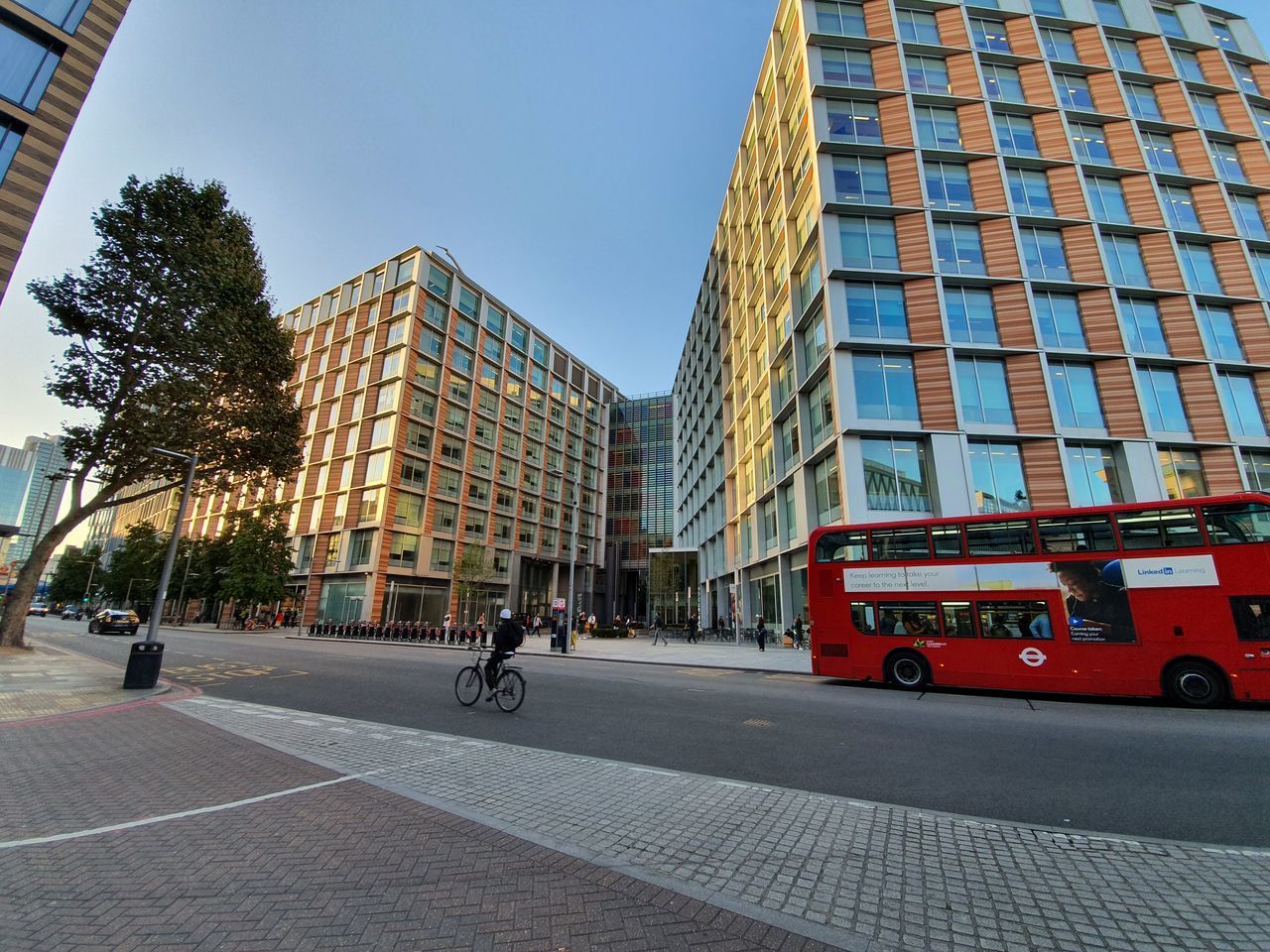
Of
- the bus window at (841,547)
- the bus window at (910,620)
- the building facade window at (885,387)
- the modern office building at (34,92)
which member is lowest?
the bus window at (910,620)

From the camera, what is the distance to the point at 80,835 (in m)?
4.11

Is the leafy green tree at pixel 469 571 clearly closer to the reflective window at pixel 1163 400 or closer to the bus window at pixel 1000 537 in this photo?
the bus window at pixel 1000 537

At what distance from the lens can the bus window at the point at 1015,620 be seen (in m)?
11.7

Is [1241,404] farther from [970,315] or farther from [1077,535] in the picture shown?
[1077,535]

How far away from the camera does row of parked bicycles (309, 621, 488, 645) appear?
34219 millimetres

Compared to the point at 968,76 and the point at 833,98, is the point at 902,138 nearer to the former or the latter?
the point at 833,98

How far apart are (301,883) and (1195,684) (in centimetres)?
1536

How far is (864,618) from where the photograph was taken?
13.6 metres

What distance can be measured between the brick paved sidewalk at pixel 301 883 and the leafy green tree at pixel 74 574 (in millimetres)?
94207

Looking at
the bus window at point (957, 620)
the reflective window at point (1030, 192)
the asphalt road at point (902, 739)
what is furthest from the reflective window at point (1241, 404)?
the bus window at point (957, 620)

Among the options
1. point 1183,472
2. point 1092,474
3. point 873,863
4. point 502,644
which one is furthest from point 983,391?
point 873,863

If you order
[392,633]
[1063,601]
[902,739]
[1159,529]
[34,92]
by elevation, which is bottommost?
[392,633]

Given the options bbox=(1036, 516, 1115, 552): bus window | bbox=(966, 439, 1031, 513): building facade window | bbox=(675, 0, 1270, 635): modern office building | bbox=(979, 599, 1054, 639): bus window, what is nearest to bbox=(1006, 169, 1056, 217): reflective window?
bbox=(675, 0, 1270, 635): modern office building

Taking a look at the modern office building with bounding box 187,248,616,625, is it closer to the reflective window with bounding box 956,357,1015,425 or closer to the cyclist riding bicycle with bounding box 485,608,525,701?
the reflective window with bounding box 956,357,1015,425
